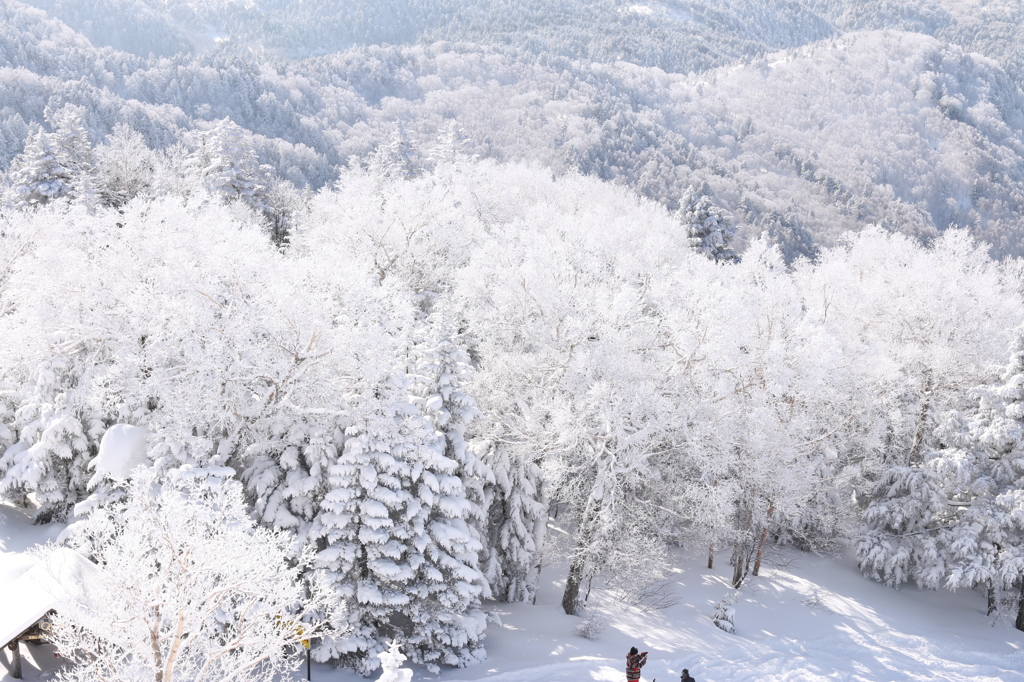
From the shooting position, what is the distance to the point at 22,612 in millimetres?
13977

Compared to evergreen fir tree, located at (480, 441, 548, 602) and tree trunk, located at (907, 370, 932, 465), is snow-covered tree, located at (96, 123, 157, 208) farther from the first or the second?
tree trunk, located at (907, 370, 932, 465)

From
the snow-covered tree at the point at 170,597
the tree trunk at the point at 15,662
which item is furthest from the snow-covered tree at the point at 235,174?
the snow-covered tree at the point at 170,597

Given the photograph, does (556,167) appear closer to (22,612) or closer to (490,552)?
(490,552)

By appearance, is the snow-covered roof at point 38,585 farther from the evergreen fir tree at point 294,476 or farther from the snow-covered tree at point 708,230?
the snow-covered tree at point 708,230

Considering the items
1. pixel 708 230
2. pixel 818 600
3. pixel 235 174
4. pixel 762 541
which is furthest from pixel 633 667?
pixel 235 174

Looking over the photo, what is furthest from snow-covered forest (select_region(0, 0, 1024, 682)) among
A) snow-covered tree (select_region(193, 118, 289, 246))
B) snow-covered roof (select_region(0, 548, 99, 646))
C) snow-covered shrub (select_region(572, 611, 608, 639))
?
snow-covered tree (select_region(193, 118, 289, 246))

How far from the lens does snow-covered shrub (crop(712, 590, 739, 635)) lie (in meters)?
21.1

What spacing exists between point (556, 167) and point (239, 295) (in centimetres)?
10396

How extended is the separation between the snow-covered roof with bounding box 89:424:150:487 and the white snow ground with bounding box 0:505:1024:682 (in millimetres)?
4089

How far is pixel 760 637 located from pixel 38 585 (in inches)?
744

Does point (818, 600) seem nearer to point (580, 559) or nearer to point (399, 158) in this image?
point (580, 559)

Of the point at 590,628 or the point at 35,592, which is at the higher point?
the point at 35,592

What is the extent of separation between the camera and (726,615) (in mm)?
21344

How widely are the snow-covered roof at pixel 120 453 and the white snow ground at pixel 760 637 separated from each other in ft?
13.4
